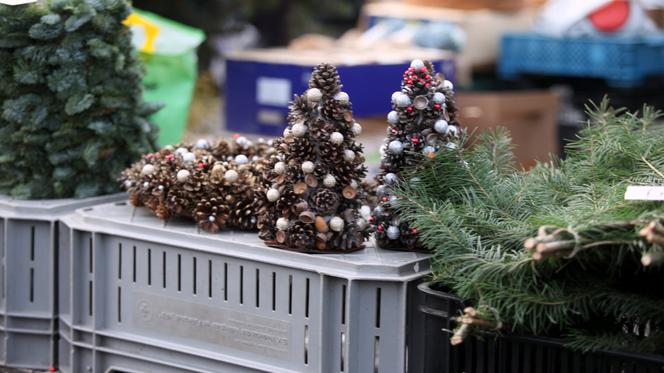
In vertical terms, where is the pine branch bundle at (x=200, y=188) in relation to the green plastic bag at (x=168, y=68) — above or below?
below

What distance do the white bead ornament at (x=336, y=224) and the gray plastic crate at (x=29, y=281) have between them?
3.35 ft

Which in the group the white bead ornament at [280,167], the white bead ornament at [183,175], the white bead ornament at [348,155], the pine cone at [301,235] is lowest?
the pine cone at [301,235]

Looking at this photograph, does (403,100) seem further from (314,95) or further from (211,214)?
(211,214)

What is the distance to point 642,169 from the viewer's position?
250 cm

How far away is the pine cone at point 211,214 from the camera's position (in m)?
2.82

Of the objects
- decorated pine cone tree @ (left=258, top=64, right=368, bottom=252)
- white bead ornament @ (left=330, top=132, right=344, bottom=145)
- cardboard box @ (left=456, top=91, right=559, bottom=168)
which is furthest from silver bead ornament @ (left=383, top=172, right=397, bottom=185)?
→ cardboard box @ (left=456, top=91, right=559, bottom=168)

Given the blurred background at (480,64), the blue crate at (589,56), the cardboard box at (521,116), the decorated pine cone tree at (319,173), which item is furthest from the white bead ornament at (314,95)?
the blue crate at (589,56)

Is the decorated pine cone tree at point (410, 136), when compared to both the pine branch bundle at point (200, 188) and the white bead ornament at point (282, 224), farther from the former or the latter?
the pine branch bundle at point (200, 188)

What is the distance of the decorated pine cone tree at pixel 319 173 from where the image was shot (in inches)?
102

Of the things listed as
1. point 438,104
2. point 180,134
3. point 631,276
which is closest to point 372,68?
point 180,134

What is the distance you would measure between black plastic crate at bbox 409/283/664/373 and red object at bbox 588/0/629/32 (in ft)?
15.8

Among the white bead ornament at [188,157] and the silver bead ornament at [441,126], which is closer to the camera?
the silver bead ornament at [441,126]

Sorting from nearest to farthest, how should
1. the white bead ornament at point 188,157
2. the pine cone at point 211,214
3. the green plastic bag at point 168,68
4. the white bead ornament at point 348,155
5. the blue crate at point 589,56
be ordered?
the white bead ornament at point 348,155 → the pine cone at point 211,214 → the white bead ornament at point 188,157 → the green plastic bag at point 168,68 → the blue crate at point 589,56

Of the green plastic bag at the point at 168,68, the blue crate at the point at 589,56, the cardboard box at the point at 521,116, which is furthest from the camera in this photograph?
the blue crate at the point at 589,56
